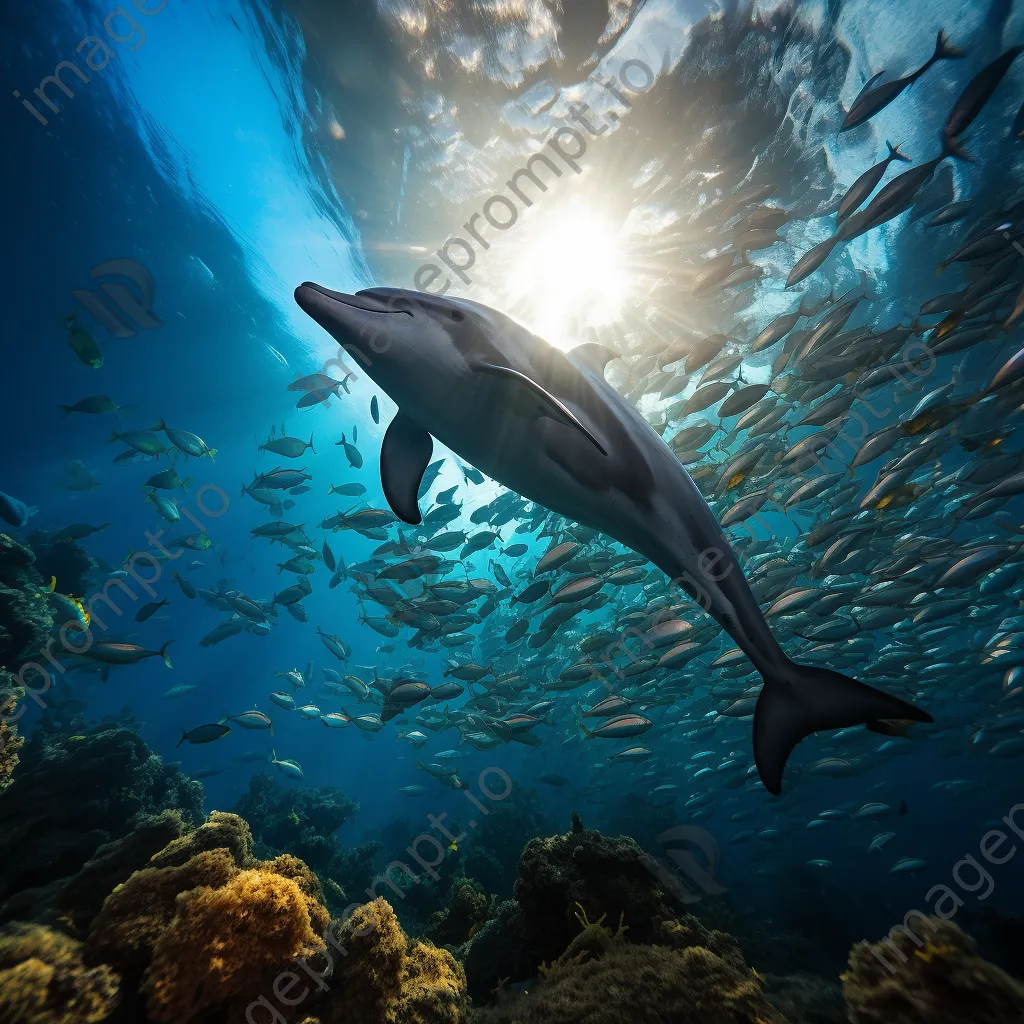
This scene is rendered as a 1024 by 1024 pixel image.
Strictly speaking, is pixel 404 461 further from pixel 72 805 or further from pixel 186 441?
pixel 186 441

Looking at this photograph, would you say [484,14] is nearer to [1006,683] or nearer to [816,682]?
[816,682]

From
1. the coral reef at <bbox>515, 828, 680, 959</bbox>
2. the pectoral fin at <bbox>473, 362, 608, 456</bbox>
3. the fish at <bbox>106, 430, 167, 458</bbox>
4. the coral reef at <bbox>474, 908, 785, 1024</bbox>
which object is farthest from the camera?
the fish at <bbox>106, 430, 167, 458</bbox>

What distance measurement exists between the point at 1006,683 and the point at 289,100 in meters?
23.2

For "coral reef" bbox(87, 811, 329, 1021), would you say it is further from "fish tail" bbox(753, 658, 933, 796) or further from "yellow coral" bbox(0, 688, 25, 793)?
"yellow coral" bbox(0, 688, 25, 793)

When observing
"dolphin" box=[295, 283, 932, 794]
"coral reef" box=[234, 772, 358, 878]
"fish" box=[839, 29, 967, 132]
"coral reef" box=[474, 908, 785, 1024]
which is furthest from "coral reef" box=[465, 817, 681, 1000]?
"coral reef" box=[234, 772, 358, 878]

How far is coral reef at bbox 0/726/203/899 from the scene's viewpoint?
5.16m

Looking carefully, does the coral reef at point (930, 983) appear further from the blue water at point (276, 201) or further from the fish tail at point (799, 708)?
the blue water at point (276, 201)

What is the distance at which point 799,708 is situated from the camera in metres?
2.67

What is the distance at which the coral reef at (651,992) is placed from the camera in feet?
7.00

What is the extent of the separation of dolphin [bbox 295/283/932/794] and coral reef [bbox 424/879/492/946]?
556cm

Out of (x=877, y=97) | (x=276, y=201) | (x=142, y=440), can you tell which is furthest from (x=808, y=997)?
(x=276, y=201)

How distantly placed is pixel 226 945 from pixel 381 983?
3.37ft

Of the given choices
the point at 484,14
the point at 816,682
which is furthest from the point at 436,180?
the point at 816,682

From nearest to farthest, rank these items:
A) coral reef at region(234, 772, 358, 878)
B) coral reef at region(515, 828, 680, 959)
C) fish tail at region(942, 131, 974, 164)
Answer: coral reef at region(515, 828, 680, 959) < fish tail at region(942, 131, 974, 164) < coral reef at region(234, 772, 358, 878)
